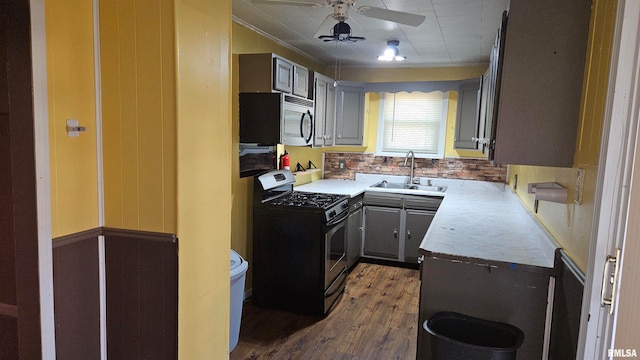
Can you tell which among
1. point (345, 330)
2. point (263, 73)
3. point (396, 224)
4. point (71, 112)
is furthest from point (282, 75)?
point (396, 224)

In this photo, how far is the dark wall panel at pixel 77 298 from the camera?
1.42 meters

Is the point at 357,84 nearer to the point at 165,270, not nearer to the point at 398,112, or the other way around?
the point at 398,112

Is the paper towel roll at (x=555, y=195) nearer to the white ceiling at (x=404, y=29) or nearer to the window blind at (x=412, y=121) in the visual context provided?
the white ceiling at (x=404, y=29)

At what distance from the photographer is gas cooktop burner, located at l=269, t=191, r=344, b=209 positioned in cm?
325

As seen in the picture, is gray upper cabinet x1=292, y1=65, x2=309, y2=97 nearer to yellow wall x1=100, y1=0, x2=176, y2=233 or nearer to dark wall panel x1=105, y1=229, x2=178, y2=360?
yellow wall x1=100, y1=0, x2=176, y2=233

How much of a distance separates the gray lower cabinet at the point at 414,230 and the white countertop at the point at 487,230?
1.28 feet

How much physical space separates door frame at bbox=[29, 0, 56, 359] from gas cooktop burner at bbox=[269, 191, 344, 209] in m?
2.00

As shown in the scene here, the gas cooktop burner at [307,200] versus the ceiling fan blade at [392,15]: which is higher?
the ceiling fan blade at [392,15]

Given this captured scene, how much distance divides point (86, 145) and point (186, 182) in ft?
1.33

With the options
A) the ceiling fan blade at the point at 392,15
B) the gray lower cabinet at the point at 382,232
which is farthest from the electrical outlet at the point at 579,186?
the gray lower cabinet at the point at 382,232

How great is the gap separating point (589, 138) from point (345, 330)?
2.16 meters

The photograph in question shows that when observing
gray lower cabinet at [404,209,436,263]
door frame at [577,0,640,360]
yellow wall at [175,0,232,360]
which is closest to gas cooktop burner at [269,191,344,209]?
gray lower cabinet at [404,209,436,263]

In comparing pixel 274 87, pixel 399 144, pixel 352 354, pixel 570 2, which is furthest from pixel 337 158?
pixel 570 2

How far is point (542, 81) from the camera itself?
1687 millimetres
